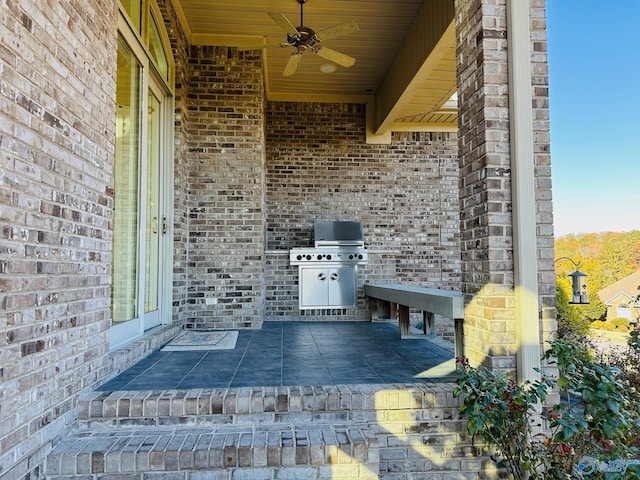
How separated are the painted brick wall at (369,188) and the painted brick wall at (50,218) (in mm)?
4197

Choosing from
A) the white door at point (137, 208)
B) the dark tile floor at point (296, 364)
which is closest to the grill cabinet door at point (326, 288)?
the dark tile floor at point (296, 364)

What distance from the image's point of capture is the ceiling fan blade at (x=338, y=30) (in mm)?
3928

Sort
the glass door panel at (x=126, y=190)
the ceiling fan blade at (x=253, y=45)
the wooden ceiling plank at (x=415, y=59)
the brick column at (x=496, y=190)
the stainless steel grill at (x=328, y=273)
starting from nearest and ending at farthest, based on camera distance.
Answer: the brick column at (x=496, y=190) → the glass door panel at (x=126, y=190) → the wooden ceiling plank at (x=415, y=59) → the ceiling fan blade at (x=253, y=45) → the stainless steel grill at (x=328, y=273)

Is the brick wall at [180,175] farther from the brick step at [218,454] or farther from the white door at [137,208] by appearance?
the brick step at [218,454]

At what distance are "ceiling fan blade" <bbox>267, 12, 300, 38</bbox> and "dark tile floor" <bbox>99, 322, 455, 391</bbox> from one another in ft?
10.1

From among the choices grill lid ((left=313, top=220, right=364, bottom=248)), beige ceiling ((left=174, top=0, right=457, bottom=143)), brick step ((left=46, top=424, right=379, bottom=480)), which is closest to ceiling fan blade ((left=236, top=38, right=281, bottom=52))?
beige ceiling ((left=174, top=0, right=457, bottom=143))

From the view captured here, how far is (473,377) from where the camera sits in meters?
2.13

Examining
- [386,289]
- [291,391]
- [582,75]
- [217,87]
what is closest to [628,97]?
[582,75]

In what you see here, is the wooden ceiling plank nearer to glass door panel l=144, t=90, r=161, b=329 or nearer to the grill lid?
the grill lid

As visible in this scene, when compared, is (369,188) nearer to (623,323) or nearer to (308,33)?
(308,33)

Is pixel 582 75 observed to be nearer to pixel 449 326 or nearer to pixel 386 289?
pixel 449 326

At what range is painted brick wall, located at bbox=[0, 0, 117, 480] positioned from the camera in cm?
154

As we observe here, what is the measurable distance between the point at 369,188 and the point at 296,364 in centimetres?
434

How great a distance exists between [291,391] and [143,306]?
5.93 ft
